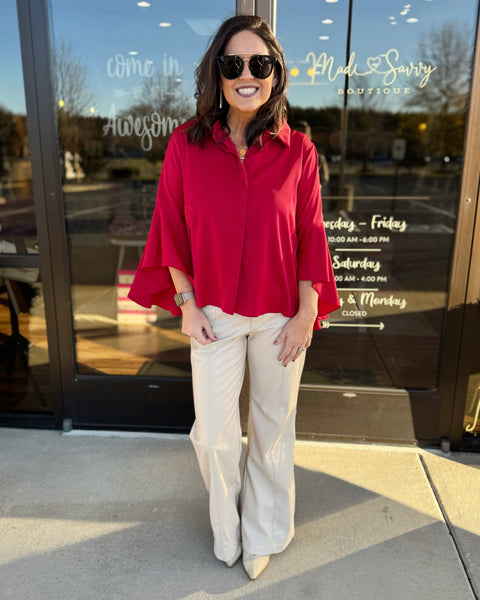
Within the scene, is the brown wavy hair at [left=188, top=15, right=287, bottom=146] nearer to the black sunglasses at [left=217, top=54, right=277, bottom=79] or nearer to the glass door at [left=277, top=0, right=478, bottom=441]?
the black sunglasses at [left=217, top=54, right=277, bottom=79]

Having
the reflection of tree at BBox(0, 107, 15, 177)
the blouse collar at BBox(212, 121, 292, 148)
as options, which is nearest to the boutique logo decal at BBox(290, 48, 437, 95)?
the blouse collar at BBox(212, 121, 292, 148)

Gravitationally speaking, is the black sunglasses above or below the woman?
above

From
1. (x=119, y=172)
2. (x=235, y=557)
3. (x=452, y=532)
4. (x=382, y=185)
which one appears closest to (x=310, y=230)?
(x=382, y=185)

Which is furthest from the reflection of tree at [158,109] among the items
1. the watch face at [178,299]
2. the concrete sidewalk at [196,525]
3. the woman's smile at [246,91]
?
the concrete sidewalk at [196,525]

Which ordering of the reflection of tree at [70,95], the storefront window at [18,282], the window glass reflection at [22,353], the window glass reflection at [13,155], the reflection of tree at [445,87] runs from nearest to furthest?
the reflection of tree at [445,87] < the reflection of tree at [70,95] < the window glass reflection at [13,155] < the storefront window at [18,282] < the window glass reflection at [22,353]

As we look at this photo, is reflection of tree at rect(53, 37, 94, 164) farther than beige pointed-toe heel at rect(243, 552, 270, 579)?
Yes

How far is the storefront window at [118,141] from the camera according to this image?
268 cm

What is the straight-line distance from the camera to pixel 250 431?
206 centimetres

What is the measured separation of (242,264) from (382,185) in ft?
Result: 4.00

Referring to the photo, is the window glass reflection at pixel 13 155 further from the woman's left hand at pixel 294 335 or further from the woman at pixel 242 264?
the woman's left hand at pixel 294 335

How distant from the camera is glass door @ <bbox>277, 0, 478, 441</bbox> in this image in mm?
2506

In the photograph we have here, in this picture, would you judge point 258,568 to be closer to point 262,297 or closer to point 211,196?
point 262,297

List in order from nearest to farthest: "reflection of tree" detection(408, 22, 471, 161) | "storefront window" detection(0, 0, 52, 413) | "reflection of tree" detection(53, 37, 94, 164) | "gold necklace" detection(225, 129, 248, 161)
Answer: "gold necklace" detection(225, 129, 248, 161) < "reflection of tree" detection(408, 22, 471, 161) < "reflection of tree" detection(53, 37, 94, 164) < "storefront window" detection(0, 0, 52, 413)

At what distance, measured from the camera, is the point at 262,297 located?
182 cm
